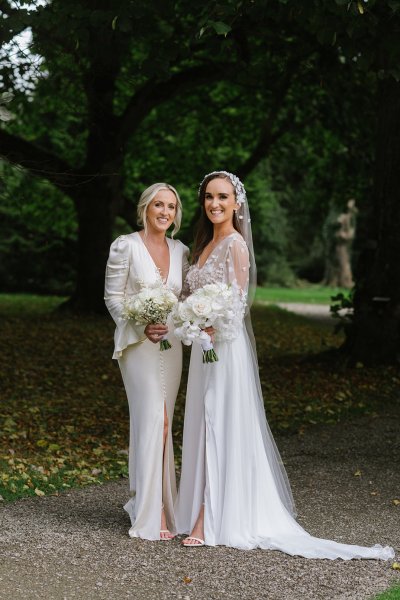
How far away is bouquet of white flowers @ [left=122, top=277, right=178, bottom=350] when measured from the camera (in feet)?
18.8

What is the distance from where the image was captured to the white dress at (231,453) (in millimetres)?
5945

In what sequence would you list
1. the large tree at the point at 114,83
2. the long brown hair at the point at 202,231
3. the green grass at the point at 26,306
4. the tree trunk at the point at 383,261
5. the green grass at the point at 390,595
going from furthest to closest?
the green grass at the point at 26,306 < the tree trunk at the point at 383,261 < the large tree at the point at 114,83 < the long brown hair at the point at 202,231 < the green grass at the point at 390,595

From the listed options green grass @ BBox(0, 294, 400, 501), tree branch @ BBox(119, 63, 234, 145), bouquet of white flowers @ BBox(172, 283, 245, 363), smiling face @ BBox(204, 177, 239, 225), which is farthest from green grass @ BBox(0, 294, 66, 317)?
bouquet of white flowers @ BBox(172, 283, 245, 363)

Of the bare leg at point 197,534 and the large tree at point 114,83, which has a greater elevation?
the large tree at point 114,83

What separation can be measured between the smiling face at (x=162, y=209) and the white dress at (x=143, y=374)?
0.19 m

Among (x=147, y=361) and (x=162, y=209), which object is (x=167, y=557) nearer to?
(x=147, y=361)

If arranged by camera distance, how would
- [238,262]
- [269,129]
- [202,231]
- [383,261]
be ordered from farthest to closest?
[269,129] → [383,261] → [202,231] → [238,262]

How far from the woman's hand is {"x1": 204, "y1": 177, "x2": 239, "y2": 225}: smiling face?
805 millimetres

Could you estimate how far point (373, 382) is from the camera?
12734 mm

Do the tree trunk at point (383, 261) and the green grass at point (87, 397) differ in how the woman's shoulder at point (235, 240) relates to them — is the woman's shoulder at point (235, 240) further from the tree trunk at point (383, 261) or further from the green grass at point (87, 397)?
the tree trunk at point (383, 261)

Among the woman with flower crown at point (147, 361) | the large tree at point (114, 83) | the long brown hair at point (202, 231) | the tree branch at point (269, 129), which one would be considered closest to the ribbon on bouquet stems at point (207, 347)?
the woman with flower crown at point (147, 361)

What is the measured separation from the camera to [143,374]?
20.0ft

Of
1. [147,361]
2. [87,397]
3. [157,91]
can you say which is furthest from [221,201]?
[157,91]

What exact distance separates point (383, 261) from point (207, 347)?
810cm
